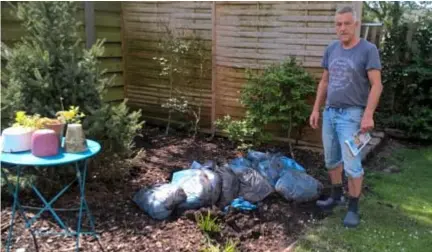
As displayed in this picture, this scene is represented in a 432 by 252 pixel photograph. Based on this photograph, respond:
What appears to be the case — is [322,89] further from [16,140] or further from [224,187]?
[16,140]

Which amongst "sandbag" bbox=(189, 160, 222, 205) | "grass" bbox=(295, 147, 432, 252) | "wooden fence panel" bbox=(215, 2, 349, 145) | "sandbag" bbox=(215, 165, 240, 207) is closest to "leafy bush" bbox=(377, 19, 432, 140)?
"grass" bbox=(295, 147, 432, 252)

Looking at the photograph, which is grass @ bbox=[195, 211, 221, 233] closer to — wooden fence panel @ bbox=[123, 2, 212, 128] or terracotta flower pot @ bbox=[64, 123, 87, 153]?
terracotta flower pot @ bbox=[64, 123, 87, 153]

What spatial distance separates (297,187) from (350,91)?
0.98 meters

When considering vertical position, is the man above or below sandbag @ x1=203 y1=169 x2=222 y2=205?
above

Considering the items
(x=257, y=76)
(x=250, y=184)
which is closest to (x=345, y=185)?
(x=250, y=184)

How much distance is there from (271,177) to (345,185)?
80cm

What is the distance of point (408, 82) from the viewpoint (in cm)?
624

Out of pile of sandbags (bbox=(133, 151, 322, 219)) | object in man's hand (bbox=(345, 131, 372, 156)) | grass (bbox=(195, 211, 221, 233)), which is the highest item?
object in man's hand (bbox=(345, 131, 372, 156))

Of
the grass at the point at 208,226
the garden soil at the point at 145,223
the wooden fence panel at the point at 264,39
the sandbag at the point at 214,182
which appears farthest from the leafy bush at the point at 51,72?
the wooden fence panel at the point at 264,39

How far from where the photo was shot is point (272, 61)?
196 inches

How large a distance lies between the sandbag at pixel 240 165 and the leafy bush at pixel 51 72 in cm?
111

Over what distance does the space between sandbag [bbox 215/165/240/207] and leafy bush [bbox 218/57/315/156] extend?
1200 millimetres

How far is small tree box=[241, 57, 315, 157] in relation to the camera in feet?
14.9

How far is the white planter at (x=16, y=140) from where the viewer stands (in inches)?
93.0
